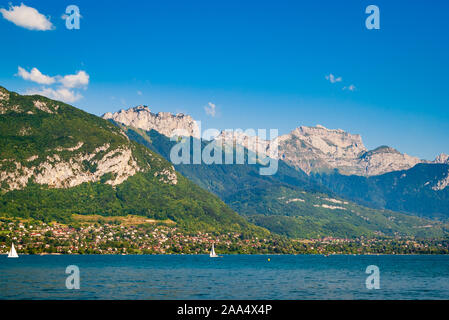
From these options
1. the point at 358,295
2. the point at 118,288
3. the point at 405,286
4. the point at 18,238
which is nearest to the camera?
the point at 358,295

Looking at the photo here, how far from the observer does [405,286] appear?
271ft

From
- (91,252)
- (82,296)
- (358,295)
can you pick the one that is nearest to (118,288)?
(82,296)

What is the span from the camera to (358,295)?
65750 millimetres
